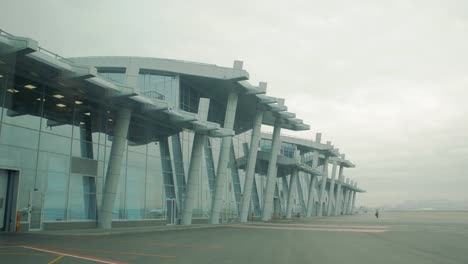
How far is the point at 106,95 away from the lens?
26188 mm

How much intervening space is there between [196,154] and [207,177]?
7119mm

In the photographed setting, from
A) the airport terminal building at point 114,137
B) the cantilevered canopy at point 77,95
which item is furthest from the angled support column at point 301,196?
the cantilevered canopy at point 77,95

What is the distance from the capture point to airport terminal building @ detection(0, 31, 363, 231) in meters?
22.1

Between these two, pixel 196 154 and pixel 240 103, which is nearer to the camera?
pixel 196 154

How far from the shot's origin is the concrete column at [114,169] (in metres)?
27.7

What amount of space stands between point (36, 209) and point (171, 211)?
45.2ft

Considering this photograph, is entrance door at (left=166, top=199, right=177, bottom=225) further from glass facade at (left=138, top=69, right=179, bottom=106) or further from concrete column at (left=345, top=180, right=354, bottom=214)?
concrete column at (left=345, top=180, right=354, bottom=214)

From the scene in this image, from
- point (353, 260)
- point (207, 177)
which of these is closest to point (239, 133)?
point (207, 177)

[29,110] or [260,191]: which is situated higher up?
[29,110]

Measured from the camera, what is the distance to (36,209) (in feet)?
76.8

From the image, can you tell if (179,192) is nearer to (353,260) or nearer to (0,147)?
(0,147)

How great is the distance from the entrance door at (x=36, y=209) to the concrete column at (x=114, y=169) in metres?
4.62

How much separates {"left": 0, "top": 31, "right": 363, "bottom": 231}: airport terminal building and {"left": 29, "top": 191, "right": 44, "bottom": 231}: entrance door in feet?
0.17

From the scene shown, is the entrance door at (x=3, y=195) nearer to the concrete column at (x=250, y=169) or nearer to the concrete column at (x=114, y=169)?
the concrete column at (x=114, y=169)
